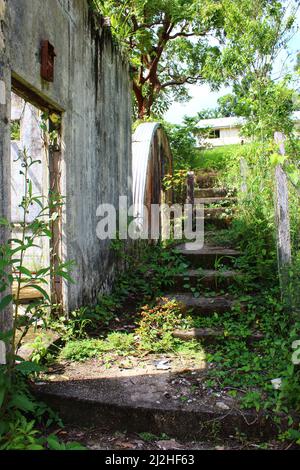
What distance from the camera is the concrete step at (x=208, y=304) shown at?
13.8 feet

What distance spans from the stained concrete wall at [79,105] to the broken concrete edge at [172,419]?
1.26m

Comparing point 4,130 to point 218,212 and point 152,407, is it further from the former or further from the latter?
point 218,212

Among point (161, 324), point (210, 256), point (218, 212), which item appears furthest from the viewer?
point (218, 212)

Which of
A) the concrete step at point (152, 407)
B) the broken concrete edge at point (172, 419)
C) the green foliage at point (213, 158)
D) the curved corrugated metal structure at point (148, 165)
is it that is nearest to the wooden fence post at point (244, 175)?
the curved corrugated metal structure at point (148, 165)

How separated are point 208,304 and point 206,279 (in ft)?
1.77

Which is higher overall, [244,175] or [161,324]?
[244,175]

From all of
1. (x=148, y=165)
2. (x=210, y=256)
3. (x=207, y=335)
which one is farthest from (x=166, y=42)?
(x=207, y=335)

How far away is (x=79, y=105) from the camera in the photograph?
4.19 meters

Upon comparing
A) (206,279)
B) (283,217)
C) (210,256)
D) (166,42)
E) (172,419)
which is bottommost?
(172,419)

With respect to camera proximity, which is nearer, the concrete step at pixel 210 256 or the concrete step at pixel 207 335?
the concrete step at pixel 207 335

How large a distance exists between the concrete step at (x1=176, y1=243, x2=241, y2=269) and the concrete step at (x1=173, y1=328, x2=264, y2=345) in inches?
53.3

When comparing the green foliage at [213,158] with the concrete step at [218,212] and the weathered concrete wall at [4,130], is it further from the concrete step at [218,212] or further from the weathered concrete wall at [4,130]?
the weathered concrete wall at [4,130]

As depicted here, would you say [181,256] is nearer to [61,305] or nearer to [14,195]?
[61,305]

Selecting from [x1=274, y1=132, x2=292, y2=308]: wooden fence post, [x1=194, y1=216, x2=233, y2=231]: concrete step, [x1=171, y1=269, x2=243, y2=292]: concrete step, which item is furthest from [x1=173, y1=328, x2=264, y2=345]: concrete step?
[x1=194, y1=216, x2=233, y2=231]: concrete step
